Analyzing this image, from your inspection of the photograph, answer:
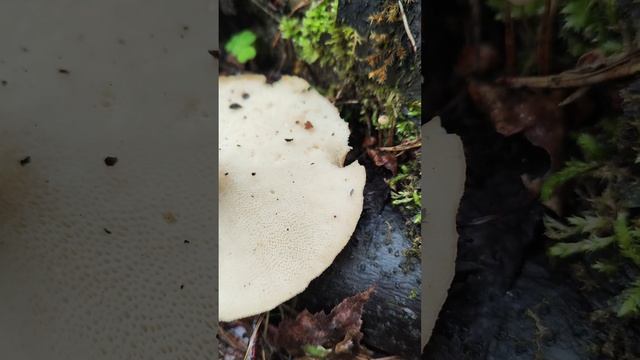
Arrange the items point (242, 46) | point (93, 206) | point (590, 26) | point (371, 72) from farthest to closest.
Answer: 1. point (242, 46)
2. point (371, 72)
3. point (590, 26)
4. point (93, 206)

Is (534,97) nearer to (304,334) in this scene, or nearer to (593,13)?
(593,13)

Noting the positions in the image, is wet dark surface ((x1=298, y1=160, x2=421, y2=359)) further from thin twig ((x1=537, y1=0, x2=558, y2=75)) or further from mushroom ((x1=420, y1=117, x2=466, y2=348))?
thin twig ((x1=537, y1=0, x2=558, y2=75))

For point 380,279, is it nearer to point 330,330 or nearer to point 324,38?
point 330,330

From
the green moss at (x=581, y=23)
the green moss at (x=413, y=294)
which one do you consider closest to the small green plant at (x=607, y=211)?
the green moss at (x=581, y=23)

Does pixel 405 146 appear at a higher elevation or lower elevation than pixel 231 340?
higher

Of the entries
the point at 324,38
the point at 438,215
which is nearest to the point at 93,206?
the point at 438,215

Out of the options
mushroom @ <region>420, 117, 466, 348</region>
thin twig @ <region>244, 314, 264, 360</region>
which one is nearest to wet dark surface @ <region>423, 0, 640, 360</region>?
mushroom @ <region>420, 117, 466, 348</region>
